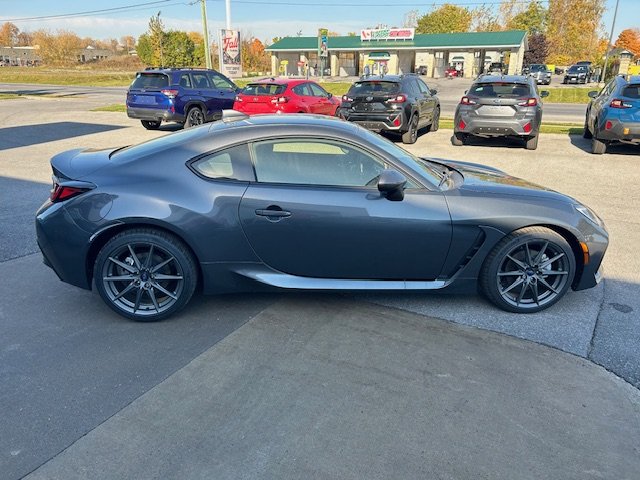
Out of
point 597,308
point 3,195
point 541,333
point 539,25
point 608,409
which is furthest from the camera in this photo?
point 539,25

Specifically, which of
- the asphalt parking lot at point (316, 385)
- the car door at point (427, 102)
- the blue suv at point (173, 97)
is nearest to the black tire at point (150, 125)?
the blue suv at point (173, 97)

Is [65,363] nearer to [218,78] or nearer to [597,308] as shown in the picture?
[597,308]

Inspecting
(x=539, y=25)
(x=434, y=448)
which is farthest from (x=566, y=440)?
(x=539, y=25)

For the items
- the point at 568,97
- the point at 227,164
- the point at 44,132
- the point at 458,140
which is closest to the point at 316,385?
the point at 227,164

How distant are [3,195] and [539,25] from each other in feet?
320

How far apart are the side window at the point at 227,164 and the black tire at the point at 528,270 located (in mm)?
1925

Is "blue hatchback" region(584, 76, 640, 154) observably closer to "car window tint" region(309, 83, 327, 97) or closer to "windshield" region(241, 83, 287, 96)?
"car window tint" region(309, 83, 327, 97)

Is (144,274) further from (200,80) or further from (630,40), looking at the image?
(630,40)

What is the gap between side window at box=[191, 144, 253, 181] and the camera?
3.54 meters

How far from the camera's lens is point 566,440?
2.49 m

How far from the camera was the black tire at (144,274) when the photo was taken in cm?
349

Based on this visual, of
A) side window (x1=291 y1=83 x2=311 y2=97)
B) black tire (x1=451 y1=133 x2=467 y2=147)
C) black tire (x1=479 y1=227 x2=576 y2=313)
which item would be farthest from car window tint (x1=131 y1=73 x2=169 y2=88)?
black tire (x1=479 y1=227 x2=576 y2=313)

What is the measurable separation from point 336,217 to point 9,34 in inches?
6586

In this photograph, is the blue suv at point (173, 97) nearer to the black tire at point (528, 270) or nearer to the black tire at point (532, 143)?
the black tire at point (532, 143)
